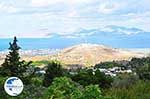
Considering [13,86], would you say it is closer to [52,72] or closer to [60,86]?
[60,86]

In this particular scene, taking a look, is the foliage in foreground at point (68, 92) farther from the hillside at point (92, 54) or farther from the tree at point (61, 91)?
the hillside at point (92, 54)

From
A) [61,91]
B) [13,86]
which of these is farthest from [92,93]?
[13,86]

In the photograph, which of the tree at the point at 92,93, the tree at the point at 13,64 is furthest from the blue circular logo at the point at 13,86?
the tree at the point at 13,64

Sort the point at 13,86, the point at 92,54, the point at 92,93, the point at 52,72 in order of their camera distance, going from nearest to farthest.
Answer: the point at 13,86 < the point at 92,93 < the point at 52,72 < the point at 92,54

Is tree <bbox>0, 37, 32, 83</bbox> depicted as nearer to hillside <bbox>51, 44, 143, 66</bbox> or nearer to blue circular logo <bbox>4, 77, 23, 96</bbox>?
blue circular logo <bbox>4, 77, 23, 96</bbox>

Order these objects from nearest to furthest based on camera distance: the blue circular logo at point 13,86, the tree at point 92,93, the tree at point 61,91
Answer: the blue circular logo at point 13,86 → the tree at point 92,93 → the tree at point 61,91

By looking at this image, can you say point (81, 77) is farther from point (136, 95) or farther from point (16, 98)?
point (16, 98)

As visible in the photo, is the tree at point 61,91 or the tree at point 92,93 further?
the tree at point 61,91
